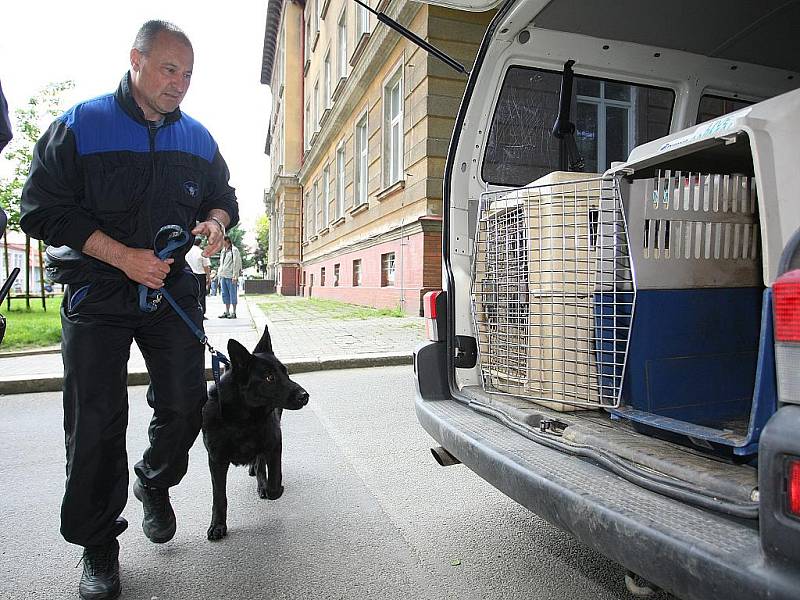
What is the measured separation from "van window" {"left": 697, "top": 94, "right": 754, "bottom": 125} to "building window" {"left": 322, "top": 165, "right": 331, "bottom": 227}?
1888 cm

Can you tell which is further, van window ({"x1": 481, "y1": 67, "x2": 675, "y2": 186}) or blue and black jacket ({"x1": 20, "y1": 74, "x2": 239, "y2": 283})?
van window ({"x1": 481, "y1": 67, "x2": 675, "y2": 186})

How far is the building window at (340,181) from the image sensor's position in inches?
768

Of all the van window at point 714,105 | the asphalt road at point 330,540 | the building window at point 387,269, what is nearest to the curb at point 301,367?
the asphalt road at point 330,540

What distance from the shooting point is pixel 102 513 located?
221 cm

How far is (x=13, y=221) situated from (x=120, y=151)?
1417 centimetres

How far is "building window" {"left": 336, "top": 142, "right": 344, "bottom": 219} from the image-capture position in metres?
19.5

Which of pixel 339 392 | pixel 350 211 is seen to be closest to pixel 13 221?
pixel 350 211

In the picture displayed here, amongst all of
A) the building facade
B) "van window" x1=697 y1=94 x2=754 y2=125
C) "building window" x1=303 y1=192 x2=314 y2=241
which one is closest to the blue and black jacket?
"van window" x1=697 y1=94 x2=754 y2=125

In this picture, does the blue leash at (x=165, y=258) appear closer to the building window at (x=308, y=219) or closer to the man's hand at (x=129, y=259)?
the man's hand at (x=129, y=259)

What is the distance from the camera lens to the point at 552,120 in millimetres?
3250

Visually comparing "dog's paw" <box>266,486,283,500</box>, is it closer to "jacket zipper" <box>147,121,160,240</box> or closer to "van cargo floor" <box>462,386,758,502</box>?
"van cargo floor" <box>462,386,758,502</box>

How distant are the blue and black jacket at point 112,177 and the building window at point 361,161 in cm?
1388

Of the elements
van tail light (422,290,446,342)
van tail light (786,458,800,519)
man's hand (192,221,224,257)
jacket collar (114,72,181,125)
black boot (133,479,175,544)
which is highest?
jacket collar (114,72,181,125)

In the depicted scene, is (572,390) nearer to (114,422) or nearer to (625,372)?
(625,372)
